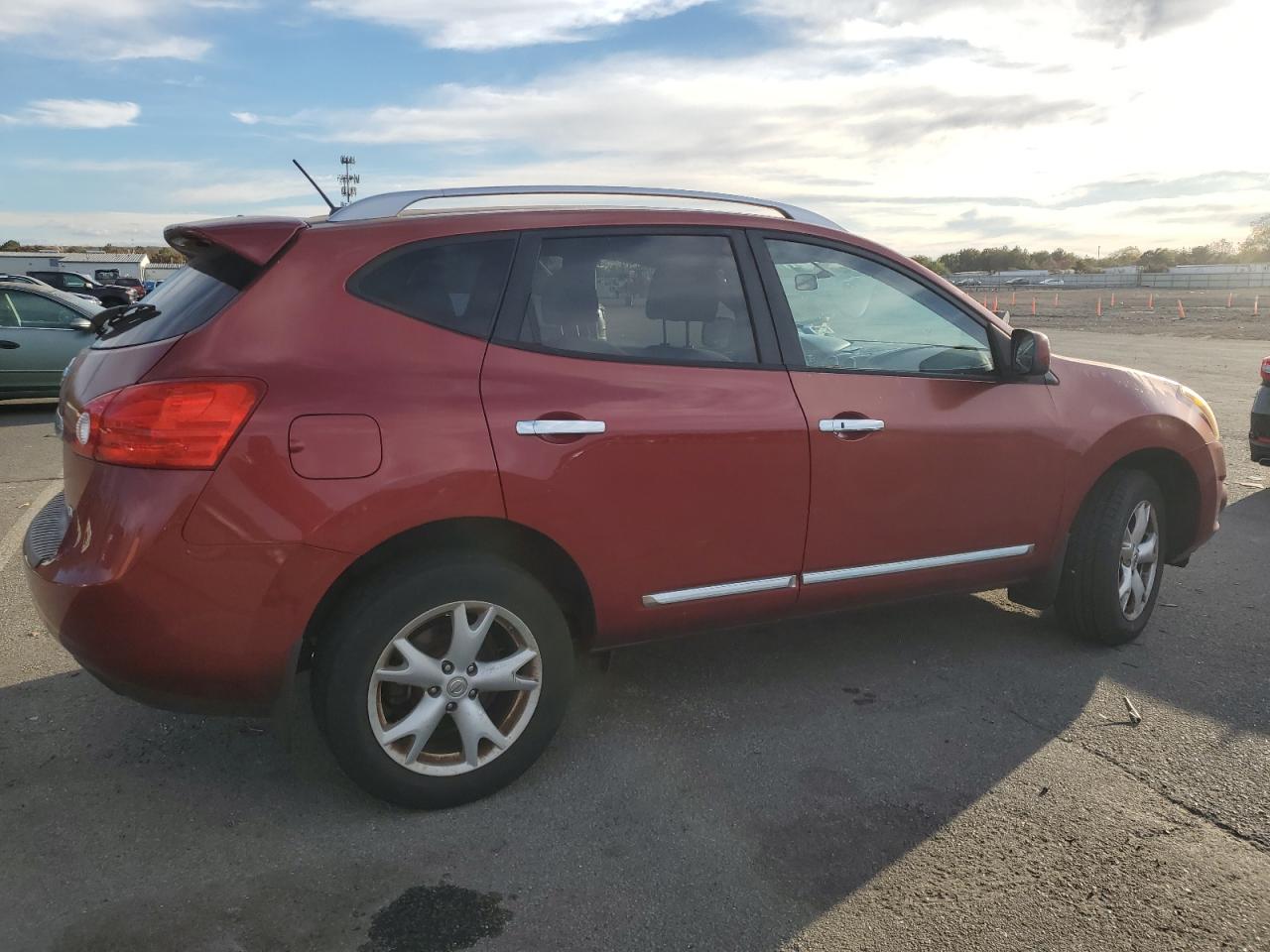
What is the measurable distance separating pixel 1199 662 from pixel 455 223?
3516mm

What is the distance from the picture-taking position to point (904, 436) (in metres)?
3.70

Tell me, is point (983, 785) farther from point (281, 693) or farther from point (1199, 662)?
point (281, 693)

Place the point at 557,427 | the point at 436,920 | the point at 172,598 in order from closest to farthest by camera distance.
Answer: the point at 436,920 → the point at 172,598 → the point at 557,427

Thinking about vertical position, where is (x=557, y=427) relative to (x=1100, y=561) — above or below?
above

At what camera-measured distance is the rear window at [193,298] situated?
113 inches

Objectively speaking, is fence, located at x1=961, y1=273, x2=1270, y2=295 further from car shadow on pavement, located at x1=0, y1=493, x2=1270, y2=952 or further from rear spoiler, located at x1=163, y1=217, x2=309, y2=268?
rear spoiler, located at x1=163, y1=217, x2=309, y2=268

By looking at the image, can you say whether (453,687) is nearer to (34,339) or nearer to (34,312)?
(34,339)

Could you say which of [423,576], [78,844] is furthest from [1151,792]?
[78,844]

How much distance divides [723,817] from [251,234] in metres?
2.21

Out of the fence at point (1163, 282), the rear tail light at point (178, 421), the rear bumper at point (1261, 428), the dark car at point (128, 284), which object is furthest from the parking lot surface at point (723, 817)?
the fence at point (1163, 282)

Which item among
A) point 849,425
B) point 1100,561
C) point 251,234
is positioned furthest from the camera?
point 1100,561

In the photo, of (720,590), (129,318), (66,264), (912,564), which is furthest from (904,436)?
(66,264)

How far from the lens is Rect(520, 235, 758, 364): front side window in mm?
3195

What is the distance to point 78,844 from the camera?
2.88 m
